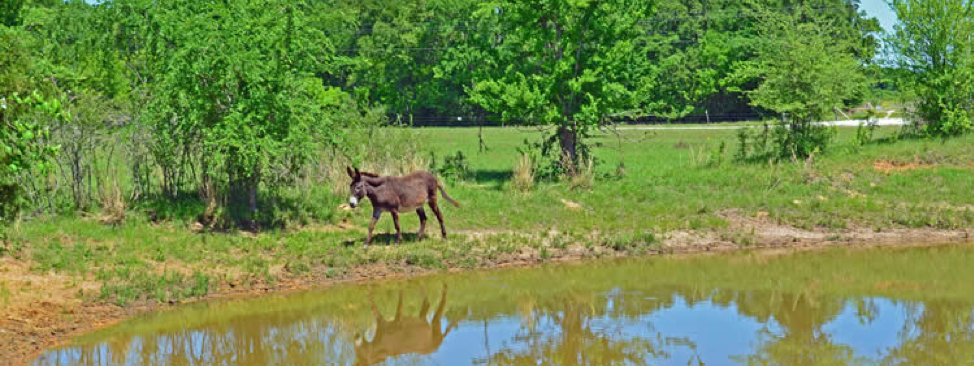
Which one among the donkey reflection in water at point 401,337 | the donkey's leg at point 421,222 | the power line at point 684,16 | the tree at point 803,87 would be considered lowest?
the donkey reflection in water at point 401,337

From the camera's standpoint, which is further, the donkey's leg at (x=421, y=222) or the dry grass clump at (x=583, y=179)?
the dry grass clump at (x=583, y=179)

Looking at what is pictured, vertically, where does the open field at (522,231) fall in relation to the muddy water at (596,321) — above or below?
above

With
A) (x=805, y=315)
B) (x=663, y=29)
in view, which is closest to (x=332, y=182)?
(x=805, y=315)

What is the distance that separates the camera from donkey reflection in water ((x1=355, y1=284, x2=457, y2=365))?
1321 centimetres

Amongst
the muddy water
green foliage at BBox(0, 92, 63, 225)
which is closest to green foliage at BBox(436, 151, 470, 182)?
the muddy water

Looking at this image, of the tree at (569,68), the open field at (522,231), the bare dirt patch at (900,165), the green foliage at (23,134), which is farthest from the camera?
the bare dirt patch at (900,165)

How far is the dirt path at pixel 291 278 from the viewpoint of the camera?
45.8ft

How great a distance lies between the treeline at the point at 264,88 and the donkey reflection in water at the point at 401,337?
190 inches

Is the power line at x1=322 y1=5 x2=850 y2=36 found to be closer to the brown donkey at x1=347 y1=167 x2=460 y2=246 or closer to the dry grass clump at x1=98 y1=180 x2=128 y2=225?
the dry grass clump at x1=98 y1=180 x2=128 y2=225

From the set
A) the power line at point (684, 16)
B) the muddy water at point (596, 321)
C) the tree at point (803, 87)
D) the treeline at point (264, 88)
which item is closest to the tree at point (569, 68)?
the treeline at point (264, 88)

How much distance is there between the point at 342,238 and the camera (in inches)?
780

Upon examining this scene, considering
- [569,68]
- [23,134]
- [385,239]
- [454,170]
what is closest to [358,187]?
[385,239]

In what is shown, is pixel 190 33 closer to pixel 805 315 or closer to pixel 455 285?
pixel 455 285

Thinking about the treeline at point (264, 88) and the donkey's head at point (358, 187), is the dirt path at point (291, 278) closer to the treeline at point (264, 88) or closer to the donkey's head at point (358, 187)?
the donkey's head at point (358, 187)
